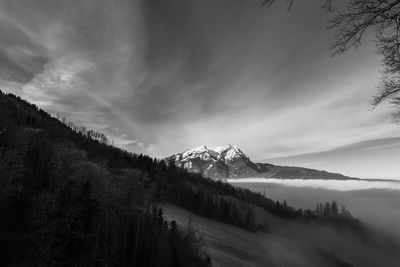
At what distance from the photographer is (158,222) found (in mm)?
66062

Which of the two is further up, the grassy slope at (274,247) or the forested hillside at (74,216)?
the forested hillside at (74,216)

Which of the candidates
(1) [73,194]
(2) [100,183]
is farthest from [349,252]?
(1) [73,194]

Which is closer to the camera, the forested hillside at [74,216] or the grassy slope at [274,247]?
the forested hillside at [74,216]

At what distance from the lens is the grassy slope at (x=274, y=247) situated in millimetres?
83631

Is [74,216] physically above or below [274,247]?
above

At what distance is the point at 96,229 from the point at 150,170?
103038 mm

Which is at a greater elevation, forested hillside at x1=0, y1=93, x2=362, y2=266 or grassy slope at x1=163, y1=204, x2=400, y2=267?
forested hillside at x1=0, y1=93, x2=362, y2=266

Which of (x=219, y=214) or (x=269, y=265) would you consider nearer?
(x=269, y=265)

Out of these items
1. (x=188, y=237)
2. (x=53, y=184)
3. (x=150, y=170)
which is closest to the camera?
(x=53, y=184)

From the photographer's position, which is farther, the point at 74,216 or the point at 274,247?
the point at 274,247

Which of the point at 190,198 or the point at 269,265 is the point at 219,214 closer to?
the point at 190,198

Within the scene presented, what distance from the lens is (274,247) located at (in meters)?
113

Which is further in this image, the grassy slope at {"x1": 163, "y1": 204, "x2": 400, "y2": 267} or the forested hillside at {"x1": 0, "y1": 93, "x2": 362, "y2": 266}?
the grassy slope at {"x1": 163, "y1": 204, "x2": 400, "y2": 267}

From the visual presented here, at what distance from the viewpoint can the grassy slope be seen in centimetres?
8363
